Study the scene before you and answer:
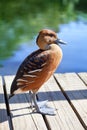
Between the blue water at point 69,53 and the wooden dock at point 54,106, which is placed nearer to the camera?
the wooden dock at point 54,106

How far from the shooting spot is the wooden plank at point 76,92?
3658 millimetres

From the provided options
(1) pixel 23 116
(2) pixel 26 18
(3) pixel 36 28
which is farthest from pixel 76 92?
(2) pixel 26 18

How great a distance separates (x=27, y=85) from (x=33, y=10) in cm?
1509

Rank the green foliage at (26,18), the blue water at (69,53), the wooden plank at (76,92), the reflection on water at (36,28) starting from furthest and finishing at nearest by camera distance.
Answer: the green foliage at (26,18) < the reflection on water at (36,28) < the blue water at (69,53) < the wooden plank at (76,92)

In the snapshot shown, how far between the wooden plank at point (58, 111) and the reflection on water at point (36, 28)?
3917 mm

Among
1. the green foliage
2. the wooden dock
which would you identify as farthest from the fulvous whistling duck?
the green foliage

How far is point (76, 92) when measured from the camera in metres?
4.20

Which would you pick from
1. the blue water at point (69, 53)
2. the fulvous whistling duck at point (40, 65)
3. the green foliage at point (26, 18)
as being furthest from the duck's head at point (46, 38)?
the green foliage at point (26, 18)

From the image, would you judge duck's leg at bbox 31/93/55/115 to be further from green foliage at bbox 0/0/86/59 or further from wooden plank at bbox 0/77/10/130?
green foliage at bbox 0/0/86/59

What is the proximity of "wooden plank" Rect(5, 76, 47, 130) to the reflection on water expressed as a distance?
4161 mm

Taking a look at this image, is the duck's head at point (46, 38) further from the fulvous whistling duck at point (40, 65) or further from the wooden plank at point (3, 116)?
the wooden plank at point (3, 116)

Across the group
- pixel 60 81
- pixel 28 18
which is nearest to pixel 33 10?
pixel 28 18

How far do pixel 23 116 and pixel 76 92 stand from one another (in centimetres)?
77

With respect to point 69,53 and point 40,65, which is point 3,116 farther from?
point 69,53
